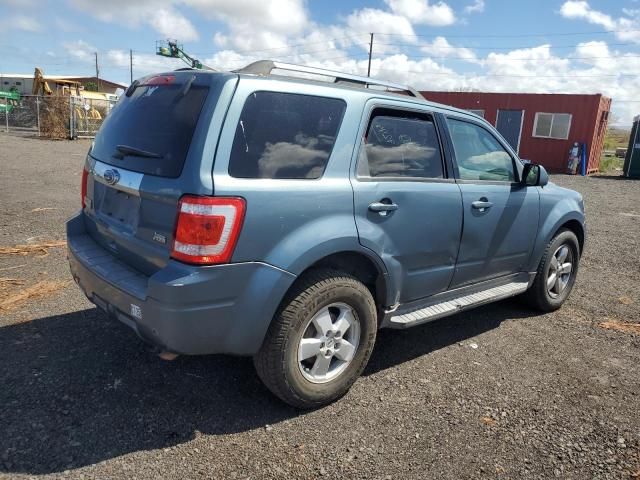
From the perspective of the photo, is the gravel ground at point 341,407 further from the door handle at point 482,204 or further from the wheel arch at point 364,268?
the door handle at point 482,204

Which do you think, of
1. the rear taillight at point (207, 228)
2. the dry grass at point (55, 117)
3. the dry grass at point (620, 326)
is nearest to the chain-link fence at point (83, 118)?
the dry grass at point (55, 117)

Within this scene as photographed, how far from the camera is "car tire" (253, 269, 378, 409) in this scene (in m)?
2.85

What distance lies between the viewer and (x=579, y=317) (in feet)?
16.2

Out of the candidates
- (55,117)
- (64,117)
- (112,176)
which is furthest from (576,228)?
(55,117)

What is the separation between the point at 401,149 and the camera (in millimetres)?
3480

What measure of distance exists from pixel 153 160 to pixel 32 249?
4011 millimetres

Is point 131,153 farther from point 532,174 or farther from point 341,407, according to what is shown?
point 532,174

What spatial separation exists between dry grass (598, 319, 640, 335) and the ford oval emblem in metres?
4.30

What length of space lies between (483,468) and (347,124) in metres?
2.07

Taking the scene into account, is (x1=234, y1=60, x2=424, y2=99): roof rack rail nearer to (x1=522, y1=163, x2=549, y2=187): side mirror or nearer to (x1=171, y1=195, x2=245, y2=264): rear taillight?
(x1=171, y1=195, x2=245, y2=264): rear taillight

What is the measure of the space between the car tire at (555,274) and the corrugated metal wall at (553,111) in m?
20.8

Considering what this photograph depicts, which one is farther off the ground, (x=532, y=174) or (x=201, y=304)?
(x=532, y=174)

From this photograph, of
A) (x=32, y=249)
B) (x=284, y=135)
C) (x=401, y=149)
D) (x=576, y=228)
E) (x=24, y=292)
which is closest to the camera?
(x=284, y=135)

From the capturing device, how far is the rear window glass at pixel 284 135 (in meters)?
2.68
